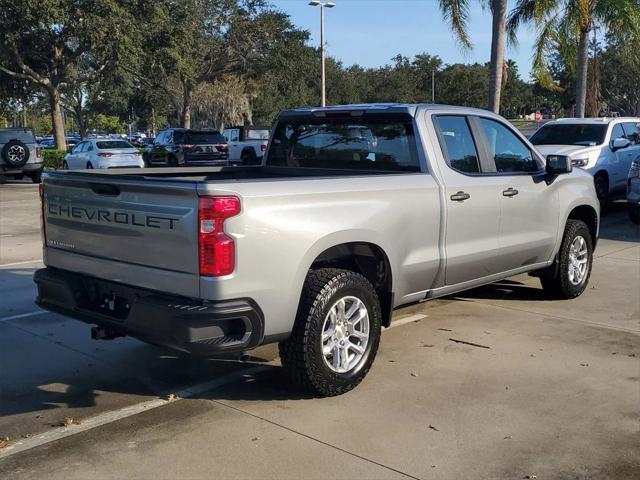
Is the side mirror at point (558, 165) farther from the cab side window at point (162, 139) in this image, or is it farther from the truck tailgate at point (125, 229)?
the cab side window at point (162, 139)

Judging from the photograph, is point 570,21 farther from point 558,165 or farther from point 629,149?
point 558,165

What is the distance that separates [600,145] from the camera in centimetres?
1351

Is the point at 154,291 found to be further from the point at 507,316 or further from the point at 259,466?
the point at 507,316

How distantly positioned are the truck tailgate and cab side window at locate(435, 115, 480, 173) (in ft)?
8.00

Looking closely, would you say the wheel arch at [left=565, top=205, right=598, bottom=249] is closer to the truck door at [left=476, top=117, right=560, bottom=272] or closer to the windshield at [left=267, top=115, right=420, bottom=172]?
the truck door at [left=476, top=117, right=560, bottom=272]

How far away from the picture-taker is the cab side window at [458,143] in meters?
5.55

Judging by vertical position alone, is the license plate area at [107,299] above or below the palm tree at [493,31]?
below

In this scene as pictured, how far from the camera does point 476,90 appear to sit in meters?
66.1

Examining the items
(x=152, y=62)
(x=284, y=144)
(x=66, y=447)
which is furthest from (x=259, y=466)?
(x=152, y=62)

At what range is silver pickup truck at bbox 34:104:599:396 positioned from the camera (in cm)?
392

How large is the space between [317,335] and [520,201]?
269 centimetres

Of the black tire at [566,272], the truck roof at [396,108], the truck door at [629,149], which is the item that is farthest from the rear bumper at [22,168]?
the black tire at [566,272]

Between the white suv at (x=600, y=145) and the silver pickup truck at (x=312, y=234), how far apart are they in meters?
7.15

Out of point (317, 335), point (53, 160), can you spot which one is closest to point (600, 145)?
point (317, 335)
